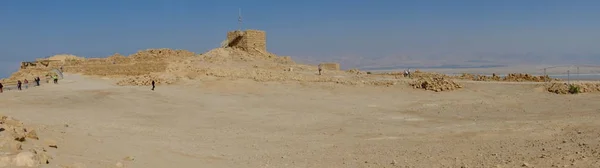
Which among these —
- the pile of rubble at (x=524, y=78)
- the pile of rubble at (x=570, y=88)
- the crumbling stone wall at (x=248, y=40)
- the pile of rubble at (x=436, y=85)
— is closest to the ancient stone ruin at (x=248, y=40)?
the crumbling stone wall at (x=248, y=40)

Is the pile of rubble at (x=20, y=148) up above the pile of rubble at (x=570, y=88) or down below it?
above

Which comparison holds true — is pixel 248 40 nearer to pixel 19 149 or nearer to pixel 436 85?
pixel 436 85

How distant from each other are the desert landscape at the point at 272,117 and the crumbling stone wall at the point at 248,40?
11 centimetres

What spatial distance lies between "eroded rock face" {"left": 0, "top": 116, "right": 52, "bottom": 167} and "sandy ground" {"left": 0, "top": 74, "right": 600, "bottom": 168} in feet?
1.35

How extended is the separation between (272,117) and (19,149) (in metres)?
10.7

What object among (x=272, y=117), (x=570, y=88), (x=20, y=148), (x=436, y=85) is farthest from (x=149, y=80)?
(x=20, y=148)

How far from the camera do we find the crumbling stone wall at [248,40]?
1325 inches

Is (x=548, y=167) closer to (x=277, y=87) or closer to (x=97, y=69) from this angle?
(x=277, y=87)

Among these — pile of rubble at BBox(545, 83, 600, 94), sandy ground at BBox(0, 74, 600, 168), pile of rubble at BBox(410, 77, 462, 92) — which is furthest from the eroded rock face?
pile of rubble at BBox(545, 83, 600, 94)

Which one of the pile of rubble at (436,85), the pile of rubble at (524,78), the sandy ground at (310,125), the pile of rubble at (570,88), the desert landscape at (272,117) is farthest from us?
the pile of rubble at (524,78)

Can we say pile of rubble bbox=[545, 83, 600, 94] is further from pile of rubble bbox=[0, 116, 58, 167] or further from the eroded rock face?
the eroded rock face

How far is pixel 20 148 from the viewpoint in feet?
20.7

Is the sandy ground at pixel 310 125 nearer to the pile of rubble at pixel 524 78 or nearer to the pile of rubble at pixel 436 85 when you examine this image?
the pile of rubble at pixel 436 85

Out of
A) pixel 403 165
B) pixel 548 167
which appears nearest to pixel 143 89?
pixel 403 165
